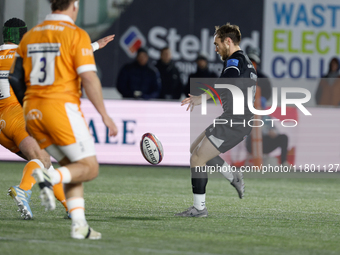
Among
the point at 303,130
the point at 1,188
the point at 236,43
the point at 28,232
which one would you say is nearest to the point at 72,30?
the point at 28,232

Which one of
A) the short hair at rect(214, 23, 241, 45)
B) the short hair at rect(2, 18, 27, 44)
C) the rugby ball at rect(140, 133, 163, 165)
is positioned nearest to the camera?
the short hair at rect(2, 18, 27, 44)

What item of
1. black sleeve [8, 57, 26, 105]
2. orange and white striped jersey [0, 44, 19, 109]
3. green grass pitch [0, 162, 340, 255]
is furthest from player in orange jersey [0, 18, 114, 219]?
black sleeve [8, 57, 26, 105]

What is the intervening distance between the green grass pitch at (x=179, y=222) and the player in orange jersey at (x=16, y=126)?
1.09ft

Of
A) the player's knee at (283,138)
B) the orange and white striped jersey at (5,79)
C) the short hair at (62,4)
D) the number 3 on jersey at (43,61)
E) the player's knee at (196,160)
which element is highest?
the short hair at (62,4)

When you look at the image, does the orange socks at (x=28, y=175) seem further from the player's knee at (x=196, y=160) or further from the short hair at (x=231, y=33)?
the short hair at (x=231, y=33)

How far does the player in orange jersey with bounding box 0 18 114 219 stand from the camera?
256 inches

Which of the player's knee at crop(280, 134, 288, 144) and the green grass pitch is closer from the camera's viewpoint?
the green grass pitch

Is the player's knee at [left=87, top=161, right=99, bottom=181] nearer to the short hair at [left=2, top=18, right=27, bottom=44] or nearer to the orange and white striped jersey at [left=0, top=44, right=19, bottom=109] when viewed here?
the orange and white striped jersey at [left=0, top=44, right=19, bottom=109]

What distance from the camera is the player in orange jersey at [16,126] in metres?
6.51

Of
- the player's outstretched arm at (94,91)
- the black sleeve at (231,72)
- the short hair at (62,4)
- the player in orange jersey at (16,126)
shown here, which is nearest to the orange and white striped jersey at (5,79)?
the player in orange jersey at (16,126)

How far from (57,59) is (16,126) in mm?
1700

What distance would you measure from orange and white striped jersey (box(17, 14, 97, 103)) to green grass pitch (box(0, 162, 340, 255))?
1.21 meters

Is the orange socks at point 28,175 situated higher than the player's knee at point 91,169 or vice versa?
the player's knee at point 91,169

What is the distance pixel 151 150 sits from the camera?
7.48 meters
